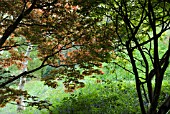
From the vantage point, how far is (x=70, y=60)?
5.73 m

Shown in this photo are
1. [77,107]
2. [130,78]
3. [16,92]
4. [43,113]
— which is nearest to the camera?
[16,92]

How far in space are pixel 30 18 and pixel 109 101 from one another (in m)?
3.21

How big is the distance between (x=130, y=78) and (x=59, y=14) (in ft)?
17.0

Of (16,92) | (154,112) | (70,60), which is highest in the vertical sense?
(70,60)

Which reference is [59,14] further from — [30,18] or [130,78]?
[130,78]

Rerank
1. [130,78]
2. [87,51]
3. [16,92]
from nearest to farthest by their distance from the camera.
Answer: [16,92] → [87,51] → [130,78]

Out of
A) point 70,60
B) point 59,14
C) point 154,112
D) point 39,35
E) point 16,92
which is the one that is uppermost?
point 59,14

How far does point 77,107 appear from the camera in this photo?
6.79 meters

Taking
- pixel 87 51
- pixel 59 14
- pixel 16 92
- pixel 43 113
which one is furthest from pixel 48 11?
pixel 43 113

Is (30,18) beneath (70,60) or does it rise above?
above

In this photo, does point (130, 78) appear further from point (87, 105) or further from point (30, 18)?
point (30, 18)

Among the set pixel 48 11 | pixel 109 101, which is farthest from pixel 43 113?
pixel 48 11

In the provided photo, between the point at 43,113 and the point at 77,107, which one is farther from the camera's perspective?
the point at 43,113

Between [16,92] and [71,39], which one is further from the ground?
[71,39]
